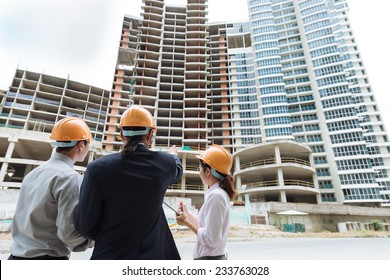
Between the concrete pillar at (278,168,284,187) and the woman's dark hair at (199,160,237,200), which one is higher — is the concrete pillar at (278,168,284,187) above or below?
above

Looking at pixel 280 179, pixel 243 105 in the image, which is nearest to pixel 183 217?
pixel 280 179

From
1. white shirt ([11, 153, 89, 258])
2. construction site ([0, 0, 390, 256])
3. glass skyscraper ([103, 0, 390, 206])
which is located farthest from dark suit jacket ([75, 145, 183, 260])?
glass skyscraper ([103, 0, 390, 206])

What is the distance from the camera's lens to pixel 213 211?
1.62 metres

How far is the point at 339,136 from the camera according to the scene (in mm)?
35688

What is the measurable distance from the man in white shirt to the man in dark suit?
0.14 meters

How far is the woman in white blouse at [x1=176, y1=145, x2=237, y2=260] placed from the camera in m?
1.62

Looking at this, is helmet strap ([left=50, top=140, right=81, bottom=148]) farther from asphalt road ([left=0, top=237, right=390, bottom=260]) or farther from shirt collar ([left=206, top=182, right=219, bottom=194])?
asphalt road ([left=0, top=237, right=390, bottom=260])

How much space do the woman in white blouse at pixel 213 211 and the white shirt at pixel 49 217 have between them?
2.63 ft

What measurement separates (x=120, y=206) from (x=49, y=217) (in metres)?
0.56

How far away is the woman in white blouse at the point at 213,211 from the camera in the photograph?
162cm

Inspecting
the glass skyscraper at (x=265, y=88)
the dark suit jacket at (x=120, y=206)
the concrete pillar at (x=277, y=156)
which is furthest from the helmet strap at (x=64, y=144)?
the glass skyscraper at (x=265, y=88)

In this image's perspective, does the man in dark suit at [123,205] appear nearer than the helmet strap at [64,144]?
Yes

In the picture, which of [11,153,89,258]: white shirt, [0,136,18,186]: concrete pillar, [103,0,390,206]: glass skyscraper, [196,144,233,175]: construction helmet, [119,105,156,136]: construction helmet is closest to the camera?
[11,153,89,258]: white shirt

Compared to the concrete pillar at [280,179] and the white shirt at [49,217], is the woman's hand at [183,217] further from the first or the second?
the concrete pillar at [280,179]
